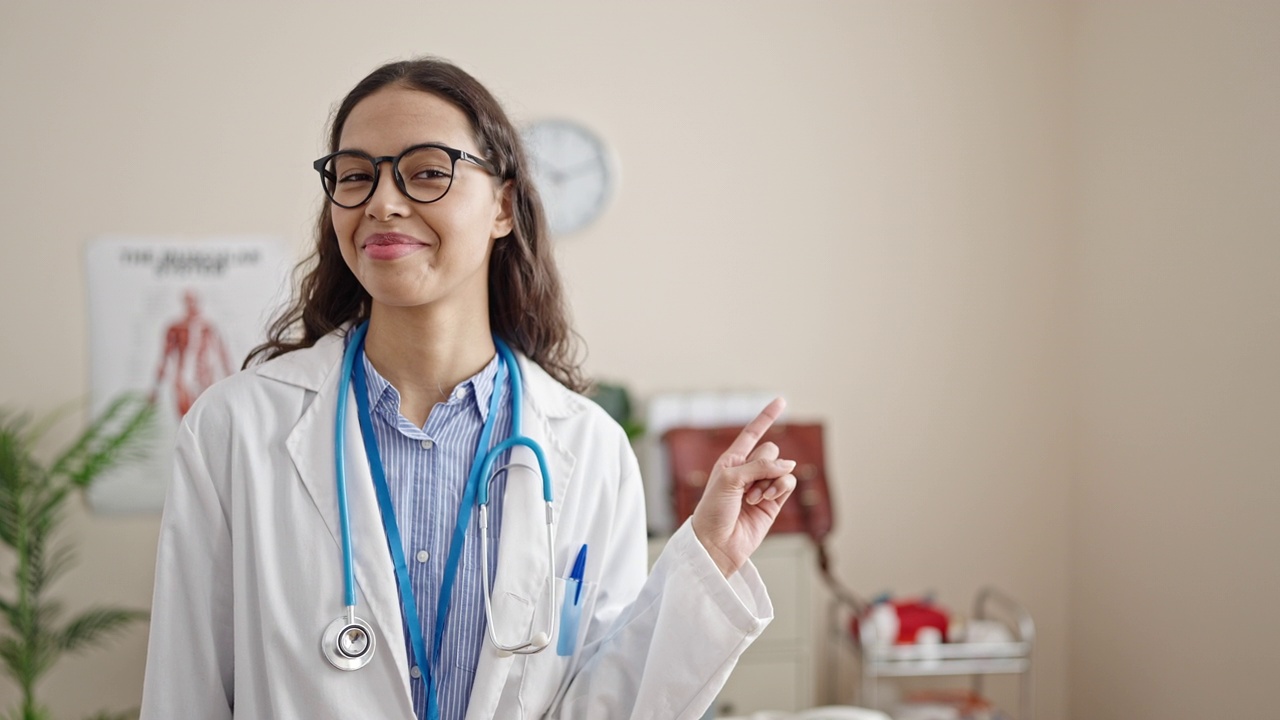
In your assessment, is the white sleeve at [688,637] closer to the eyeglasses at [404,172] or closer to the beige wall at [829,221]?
the eyeglasses at [404,172]

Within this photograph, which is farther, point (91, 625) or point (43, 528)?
point (91, 625)

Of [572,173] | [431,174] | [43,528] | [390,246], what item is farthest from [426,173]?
[43,528]

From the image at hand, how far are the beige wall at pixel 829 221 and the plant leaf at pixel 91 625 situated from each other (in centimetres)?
12

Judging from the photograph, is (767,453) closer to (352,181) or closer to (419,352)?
(419,352)

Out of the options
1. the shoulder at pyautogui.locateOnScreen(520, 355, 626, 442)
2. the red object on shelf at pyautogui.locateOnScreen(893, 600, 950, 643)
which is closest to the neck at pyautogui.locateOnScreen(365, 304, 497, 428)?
the shoulder at pyautogui.locateOnScreen(520, 355, 626, 442)

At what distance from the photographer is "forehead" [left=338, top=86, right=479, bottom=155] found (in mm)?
1313

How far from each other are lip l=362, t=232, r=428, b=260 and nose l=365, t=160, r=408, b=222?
0.02 metres

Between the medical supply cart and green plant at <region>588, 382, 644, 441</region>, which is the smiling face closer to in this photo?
green plant at <region>588, 382, 644, 441</region>

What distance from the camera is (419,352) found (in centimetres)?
141

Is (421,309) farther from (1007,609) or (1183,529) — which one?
(1007,609)

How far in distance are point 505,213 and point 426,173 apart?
0.65ft

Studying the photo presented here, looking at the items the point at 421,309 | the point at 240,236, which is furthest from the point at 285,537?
the point at 240,236

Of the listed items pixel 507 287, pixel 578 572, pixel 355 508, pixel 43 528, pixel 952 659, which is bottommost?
pixel 952 659

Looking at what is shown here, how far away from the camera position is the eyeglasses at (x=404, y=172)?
4.26ft
